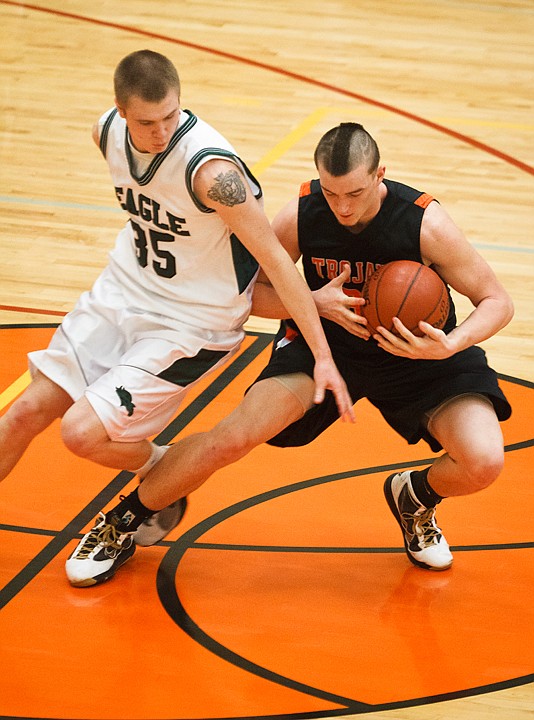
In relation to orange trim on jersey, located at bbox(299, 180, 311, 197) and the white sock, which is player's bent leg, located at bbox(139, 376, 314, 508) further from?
orange trim on jersey, located at bbox(299, 180, 311, 197)

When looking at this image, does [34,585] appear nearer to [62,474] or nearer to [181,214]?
[62,474]

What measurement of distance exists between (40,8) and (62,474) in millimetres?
9385

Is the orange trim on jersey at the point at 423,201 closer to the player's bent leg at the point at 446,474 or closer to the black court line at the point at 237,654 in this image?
the player's bent leg at the point at 446,474

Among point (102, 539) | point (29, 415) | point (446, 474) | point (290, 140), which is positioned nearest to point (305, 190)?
point (446, 474)

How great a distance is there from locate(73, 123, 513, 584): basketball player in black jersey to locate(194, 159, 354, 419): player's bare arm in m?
0.14

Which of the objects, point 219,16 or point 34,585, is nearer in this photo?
point 34,585

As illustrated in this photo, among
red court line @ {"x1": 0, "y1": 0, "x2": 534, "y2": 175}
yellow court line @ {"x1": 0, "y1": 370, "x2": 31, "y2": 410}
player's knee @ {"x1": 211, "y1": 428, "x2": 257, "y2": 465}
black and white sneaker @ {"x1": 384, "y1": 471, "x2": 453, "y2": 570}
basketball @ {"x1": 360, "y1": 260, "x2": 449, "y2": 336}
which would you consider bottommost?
A: red court line @ {"x1": 0, "y1": 0, "x2": 534, "y2": 175}

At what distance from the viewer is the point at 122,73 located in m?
3.66

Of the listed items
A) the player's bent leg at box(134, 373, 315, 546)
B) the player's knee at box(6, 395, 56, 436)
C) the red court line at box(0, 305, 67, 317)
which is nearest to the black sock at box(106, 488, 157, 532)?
the player's bent leg at box(134, 373, 315, 546)

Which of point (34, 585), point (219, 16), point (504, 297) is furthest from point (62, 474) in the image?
point (219, 16)

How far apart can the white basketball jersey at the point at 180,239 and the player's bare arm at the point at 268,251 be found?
0.22 feet

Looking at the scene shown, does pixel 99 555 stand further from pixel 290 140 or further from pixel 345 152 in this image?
pixel 290 140

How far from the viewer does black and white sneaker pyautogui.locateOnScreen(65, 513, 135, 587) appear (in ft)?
13.1

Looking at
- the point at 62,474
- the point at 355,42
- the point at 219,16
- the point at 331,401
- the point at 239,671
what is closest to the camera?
the point at 239,671
